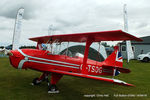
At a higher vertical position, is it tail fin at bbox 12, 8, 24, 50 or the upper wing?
tail fin at bbox 12, 8, 24, 50

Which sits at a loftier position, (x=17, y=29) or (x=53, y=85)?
(x=17, y=29)

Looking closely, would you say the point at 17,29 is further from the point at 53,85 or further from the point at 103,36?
the point at 103,36

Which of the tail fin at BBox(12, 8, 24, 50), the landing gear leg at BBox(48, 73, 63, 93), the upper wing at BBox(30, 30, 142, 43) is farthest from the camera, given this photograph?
the tail fin at BBox(12, 8, 24, 50)

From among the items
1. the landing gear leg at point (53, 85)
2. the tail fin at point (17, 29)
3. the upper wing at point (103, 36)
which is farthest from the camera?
the tail fin at point (17, 29)

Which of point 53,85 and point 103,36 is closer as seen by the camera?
point 103,36

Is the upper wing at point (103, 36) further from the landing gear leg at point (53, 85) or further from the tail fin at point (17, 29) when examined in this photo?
the tail fin at point (17, 29)

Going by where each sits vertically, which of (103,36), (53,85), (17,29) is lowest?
(53,85)

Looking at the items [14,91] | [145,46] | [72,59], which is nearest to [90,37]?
[72,59]

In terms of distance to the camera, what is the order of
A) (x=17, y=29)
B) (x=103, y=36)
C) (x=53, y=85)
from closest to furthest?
(x=103, y=36) → (x=53, y=85) → (x=17, y=29)

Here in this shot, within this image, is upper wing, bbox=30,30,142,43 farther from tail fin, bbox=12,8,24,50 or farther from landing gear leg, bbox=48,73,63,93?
tail fin, bbox=12,8,24,50

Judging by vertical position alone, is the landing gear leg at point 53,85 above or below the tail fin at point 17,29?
below

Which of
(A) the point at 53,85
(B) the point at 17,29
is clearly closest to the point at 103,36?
(A) the point at 53,85

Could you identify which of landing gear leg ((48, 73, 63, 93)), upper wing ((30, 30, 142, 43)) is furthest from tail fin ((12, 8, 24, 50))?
landing gear leg ((48, 73, 63, 93))

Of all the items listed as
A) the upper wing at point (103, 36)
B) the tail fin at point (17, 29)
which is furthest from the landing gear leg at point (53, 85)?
the tail fin at point (17, 29)
